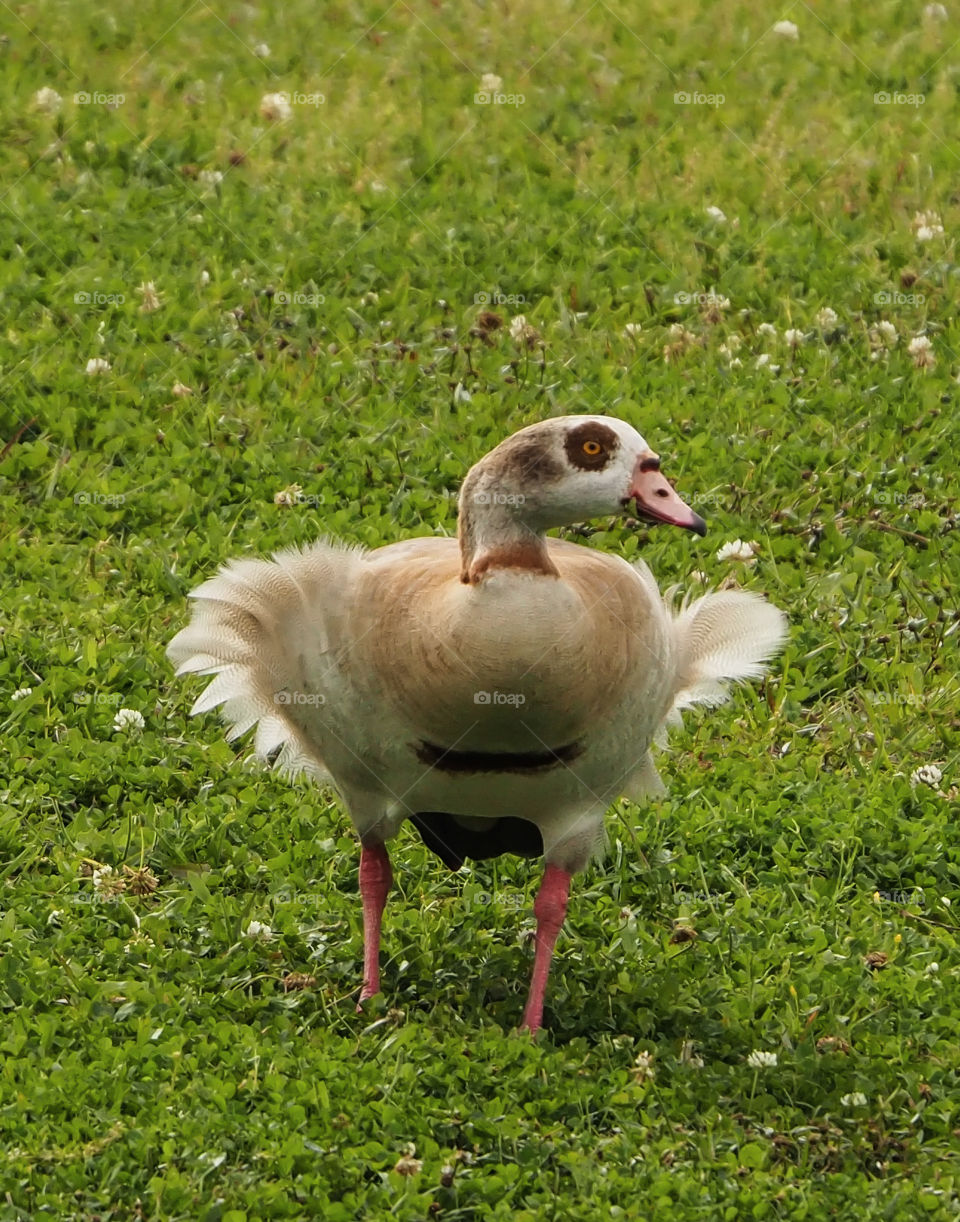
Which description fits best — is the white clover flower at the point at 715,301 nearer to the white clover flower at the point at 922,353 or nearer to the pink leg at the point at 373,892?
the white clover flower at the point at 922,353

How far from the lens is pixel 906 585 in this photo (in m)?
7.21

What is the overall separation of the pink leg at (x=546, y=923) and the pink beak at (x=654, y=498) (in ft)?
3.54

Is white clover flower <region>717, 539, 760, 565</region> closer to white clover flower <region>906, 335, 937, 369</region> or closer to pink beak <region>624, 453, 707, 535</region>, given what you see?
white clover flower <region>906, 335, 937, 369</region>

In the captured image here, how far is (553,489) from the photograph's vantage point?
478 cm

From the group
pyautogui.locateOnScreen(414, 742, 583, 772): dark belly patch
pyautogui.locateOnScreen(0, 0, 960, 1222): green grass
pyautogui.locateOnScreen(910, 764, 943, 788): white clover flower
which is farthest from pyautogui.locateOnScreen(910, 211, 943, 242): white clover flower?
pyautogui.locateOnScreen(414, 742, 583, 772): dark belly patch

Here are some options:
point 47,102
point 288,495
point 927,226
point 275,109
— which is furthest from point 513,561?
point 47,102

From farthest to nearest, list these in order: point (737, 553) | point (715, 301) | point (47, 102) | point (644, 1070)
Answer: point (47, 102) < point (715, 301) < point (737, 553) < point (644, 1070)

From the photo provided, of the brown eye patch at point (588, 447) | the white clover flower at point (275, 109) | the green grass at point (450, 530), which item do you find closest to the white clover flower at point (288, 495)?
the green grass at point (450, 530)

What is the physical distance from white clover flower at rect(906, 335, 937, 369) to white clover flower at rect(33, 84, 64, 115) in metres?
4.74

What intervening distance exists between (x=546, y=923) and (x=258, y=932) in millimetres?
828

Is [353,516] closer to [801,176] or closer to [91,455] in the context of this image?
[91,455]

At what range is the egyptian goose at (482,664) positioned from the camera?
4.68m

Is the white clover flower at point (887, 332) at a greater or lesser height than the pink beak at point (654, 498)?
lesser

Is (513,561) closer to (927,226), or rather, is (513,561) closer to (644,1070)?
(644,1070)
